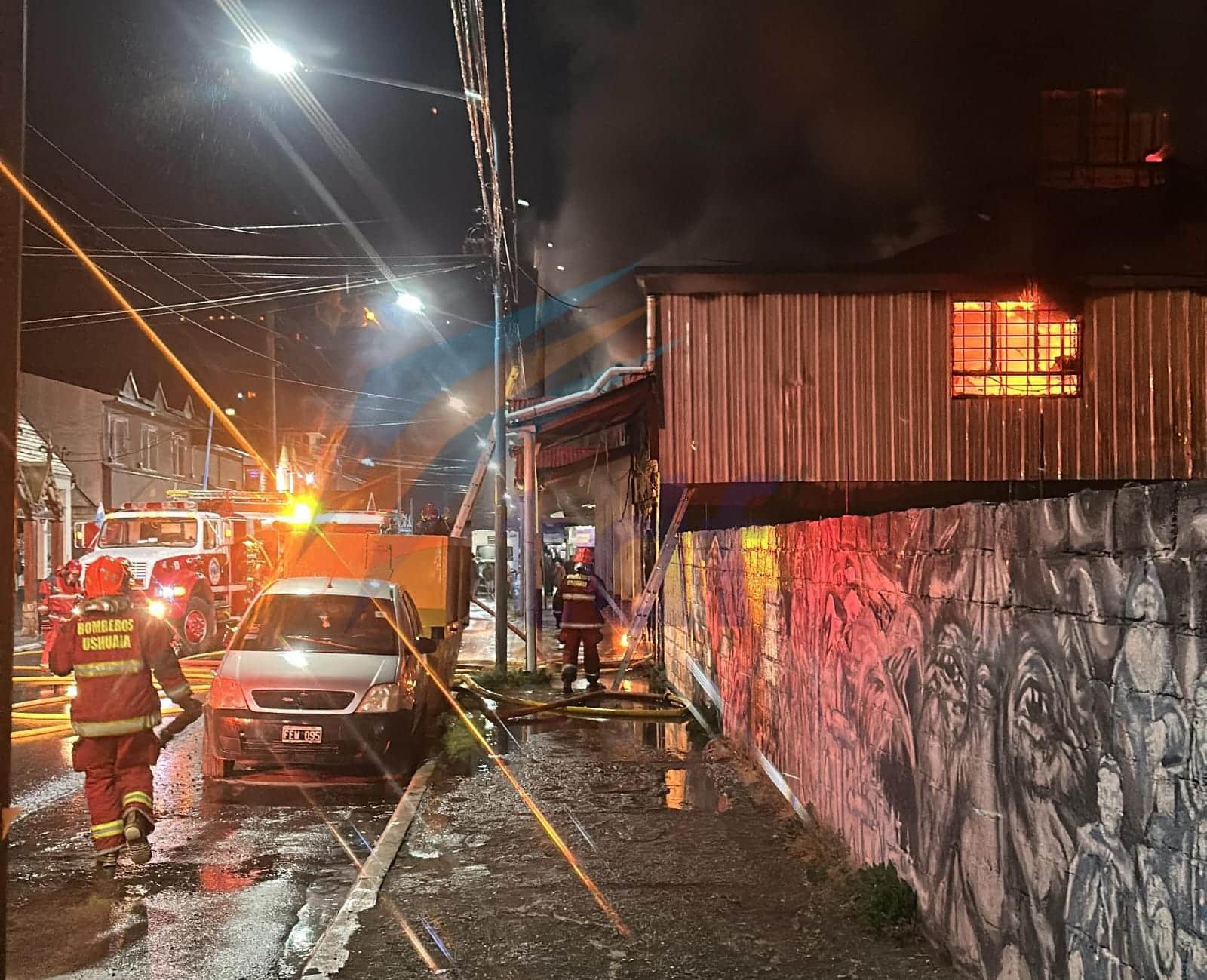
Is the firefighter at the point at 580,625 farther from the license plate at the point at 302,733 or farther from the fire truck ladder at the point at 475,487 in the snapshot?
the license plate at the point at 302,733

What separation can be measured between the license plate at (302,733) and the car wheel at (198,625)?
10033 mm

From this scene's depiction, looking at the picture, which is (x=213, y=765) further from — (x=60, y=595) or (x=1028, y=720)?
(x=60, y=595)

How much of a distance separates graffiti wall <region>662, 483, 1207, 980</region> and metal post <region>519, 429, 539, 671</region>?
8.06 meters

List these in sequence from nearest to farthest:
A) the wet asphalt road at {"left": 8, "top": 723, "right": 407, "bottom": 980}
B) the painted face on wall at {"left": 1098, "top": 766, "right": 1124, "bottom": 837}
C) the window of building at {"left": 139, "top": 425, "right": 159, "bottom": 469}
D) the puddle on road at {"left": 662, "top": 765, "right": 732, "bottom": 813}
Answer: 1. the painted face on wall at {"left": 1098, "top": 766, "right": 1124, "bottom": 837}
2. the wet asphalt road at {"left": 8, "top": 723, "right": 407, "bottom": 980}
3. the puddle on road at {"left": 662, "top": 765, "right": 732, "bottom": 813}
4. the window of building at {"left": 139, "top": 425, "right": 159, "bottom": 469}

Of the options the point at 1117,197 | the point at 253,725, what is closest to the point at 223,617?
the point at 253,725

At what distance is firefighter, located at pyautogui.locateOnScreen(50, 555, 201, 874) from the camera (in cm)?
591

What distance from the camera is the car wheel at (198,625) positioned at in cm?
1716

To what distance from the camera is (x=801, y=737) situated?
22.7ft

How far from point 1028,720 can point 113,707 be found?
5118 mm

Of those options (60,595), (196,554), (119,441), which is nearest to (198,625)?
(196,554)

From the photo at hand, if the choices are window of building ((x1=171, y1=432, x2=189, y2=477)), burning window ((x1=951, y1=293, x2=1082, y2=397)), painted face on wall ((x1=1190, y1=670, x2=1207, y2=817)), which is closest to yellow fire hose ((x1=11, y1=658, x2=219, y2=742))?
painted face on wall ((x1=1190, y1=670, x2=1207, y2=817))

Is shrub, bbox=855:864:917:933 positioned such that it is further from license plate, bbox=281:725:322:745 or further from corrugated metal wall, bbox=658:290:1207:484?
corrugated metal wall, bbox=658:290:1207:484

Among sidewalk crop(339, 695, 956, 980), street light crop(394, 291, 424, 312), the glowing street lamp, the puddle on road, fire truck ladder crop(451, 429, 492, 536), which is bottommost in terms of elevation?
the puddle on road

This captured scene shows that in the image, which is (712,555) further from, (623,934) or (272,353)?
(272,353)
